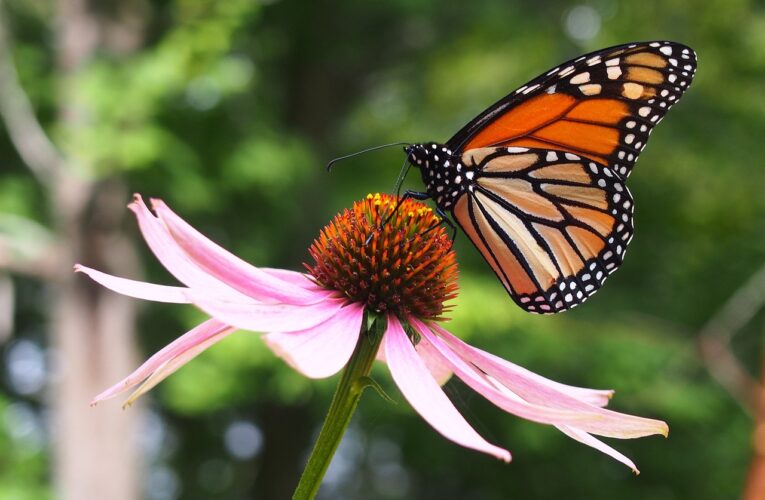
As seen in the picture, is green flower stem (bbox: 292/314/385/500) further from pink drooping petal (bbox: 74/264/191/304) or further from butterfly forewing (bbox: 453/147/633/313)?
butterfly forewing (bbox: 453/147/633/313)

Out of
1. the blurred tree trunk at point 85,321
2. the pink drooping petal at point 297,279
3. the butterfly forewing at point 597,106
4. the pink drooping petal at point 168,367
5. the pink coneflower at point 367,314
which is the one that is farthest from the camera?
the blurred tree trunk at point 85,321

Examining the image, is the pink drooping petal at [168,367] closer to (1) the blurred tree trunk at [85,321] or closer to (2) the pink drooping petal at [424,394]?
(2) the pink drooping petal at [424,394]

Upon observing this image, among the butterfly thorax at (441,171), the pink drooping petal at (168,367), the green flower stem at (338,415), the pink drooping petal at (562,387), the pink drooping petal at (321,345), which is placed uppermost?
the butterfly thorax at (441,171)

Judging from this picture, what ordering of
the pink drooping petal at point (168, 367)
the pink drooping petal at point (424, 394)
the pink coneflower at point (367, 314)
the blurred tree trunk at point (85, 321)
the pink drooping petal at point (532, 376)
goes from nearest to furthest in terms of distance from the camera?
the pink drooping petal at point (424, 394) < the pink coneflower at point (367, 314) < the pink drooping petal at point (168, 367) < the pink drooping petal at point (532, 376) < the blurred tree trunk at point (85, 321)

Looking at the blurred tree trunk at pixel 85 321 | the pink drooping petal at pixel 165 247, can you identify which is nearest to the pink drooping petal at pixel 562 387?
the pink drooping petal at pixel 165 247

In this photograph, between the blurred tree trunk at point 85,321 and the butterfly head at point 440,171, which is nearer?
the butterfly head at point 440,171

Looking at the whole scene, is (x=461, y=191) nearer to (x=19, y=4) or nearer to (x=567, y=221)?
(x=567, y=221)
